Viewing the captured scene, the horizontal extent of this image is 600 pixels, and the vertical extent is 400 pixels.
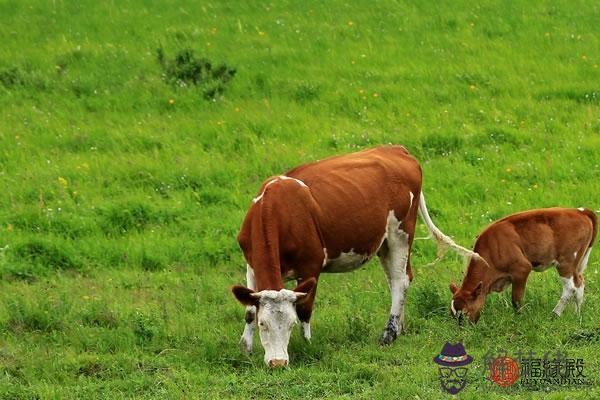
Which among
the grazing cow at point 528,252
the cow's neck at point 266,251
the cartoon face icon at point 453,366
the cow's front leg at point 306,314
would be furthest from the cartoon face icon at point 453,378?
the grazing cow at point 528,252

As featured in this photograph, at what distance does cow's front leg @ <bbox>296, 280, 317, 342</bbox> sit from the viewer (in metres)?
10.1

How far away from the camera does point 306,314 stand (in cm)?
1014

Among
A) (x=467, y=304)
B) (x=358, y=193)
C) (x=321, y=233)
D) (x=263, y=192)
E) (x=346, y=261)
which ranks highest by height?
(x=263, y=192)

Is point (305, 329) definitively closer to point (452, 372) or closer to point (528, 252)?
point (452, 372)

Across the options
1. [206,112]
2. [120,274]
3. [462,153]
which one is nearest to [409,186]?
[120,274]

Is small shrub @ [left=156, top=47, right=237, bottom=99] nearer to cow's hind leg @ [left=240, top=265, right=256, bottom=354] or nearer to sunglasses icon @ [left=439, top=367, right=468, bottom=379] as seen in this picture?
cow's hind leg @ [left=240, top=265, right=256, bottom=354]

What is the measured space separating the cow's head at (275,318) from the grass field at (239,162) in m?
0.21

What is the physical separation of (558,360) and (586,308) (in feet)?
6.61

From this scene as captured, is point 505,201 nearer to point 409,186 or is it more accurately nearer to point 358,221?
point 409,186

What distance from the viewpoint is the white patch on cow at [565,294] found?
1097 centimetres

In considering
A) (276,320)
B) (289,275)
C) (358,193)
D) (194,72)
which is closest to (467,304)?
(358,193)

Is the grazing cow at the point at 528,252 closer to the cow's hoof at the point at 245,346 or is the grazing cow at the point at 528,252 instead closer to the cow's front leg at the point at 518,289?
the cow's front leg at the point at 518,289

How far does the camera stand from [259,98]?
18.5 metres

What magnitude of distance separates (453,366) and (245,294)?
1798 mm
